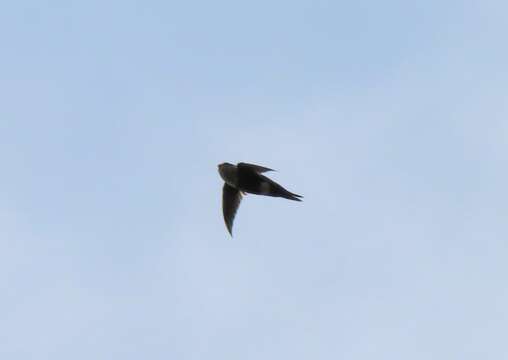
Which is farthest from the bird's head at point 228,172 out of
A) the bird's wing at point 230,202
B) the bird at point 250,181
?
the bird's wing at point 230,202

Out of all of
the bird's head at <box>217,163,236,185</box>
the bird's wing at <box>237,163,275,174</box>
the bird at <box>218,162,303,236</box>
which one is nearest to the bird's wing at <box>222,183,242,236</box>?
the bird at <box>218,162,303,236</box>

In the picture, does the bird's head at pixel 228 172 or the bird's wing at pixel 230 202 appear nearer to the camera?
the bird's head at pixel 228 172

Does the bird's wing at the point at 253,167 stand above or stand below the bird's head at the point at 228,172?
below

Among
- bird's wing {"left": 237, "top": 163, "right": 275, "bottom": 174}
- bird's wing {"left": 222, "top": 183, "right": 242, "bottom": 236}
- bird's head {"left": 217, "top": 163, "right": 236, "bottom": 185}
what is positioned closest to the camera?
bird's wing {"left": 237, "top": 163, "right": 275, "bottom": 174}

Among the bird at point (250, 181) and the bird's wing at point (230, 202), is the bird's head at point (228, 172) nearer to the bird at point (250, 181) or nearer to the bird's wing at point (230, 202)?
the bird at point (250, 181)

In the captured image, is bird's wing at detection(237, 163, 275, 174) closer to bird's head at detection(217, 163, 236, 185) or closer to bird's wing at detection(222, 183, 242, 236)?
bird's head at detection(217, 163, 236, 185)

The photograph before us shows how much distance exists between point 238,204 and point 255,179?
197cm

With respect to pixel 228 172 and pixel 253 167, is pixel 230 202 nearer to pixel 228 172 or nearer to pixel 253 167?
pixel 228 172

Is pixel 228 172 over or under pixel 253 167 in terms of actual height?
over

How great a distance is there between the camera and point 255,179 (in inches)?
943

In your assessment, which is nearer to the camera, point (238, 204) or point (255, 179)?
point (255, 179)

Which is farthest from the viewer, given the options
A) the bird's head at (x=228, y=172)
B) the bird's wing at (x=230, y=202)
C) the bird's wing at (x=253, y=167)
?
the bird's wing at (x=230, y=202)

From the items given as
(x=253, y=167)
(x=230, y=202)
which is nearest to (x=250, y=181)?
(x=253, y=167)

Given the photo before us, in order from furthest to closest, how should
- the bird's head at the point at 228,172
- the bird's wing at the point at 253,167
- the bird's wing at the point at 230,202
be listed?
1. the bird's wing at the point at 230,202
2. the bird's head at the point at 228,172
3. the bird's wing at the point at 253,167
